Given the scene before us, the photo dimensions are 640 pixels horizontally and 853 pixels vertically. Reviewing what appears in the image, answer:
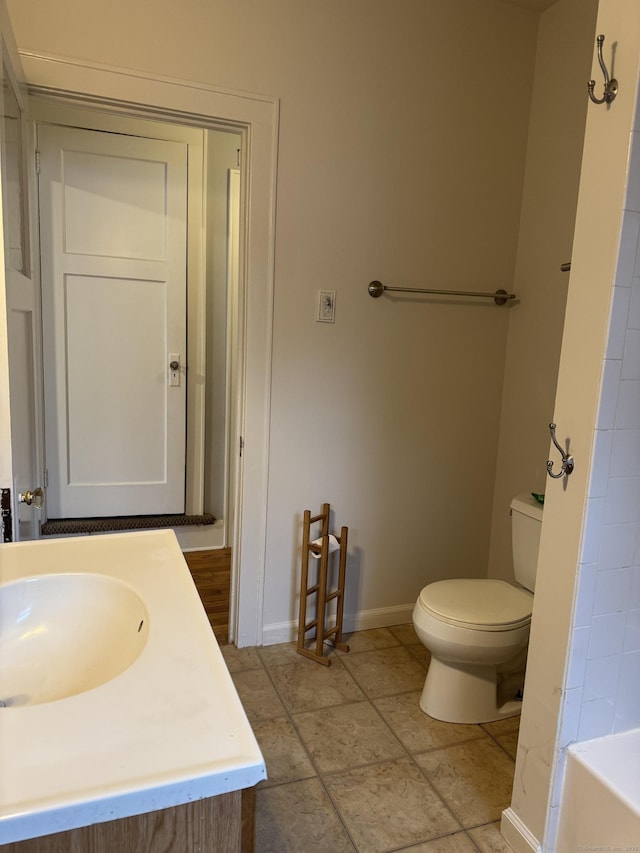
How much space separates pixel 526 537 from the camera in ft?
7.02

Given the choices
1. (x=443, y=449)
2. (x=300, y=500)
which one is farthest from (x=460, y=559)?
(x=300, y=500)

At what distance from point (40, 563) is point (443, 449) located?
1.86m

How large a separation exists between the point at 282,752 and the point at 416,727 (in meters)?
0.48

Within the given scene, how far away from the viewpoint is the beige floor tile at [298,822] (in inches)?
61.2

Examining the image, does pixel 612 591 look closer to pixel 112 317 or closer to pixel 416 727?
pixel 416 727

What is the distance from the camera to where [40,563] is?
119cm

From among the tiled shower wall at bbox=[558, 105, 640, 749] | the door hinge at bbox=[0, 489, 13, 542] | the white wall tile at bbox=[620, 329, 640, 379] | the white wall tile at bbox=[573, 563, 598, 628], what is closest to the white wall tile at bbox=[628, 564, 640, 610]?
the tiled shower wall at bbox=[558, 105, 640, 749]

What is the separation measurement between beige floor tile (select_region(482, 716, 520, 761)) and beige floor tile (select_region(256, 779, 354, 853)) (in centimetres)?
66

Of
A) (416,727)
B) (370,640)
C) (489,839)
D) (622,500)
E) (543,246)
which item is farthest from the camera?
(370,640)

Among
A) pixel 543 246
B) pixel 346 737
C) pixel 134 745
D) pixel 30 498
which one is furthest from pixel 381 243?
pixel 134 745

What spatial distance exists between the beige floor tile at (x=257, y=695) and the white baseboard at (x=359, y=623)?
200 mm

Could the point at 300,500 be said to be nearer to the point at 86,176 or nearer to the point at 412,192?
the point at 412,192

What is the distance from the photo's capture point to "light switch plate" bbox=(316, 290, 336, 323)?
2357 mm

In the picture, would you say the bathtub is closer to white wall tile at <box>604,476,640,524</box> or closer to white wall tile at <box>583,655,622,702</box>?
white wall tile at <box>583,655,622,702</box>
